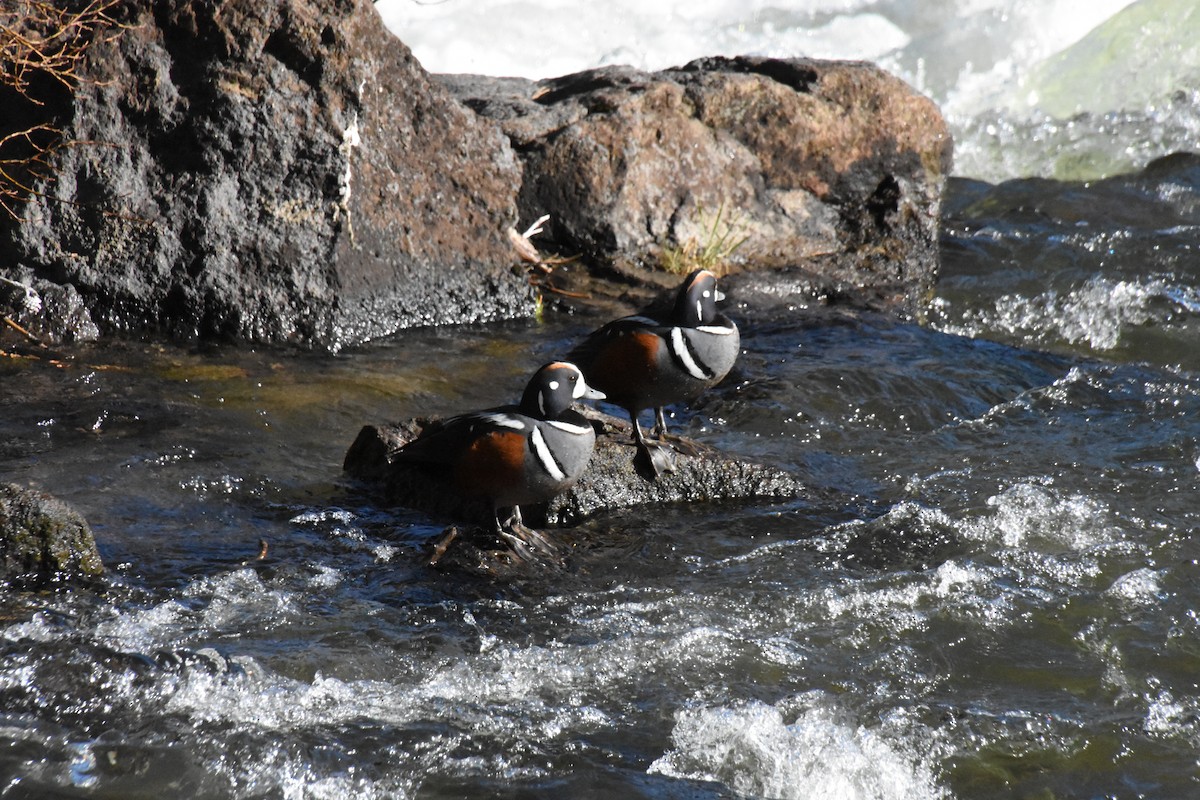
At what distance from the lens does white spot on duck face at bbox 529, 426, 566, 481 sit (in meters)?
4.14

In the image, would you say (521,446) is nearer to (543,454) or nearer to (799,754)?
(543,454)

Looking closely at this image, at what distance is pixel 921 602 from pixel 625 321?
1.71 metres

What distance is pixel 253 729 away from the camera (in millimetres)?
3256

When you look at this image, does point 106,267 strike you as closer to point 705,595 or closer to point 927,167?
point 705,595

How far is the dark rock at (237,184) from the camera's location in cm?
627

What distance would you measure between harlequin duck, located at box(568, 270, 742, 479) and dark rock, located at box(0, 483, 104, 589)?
2121 millimetres

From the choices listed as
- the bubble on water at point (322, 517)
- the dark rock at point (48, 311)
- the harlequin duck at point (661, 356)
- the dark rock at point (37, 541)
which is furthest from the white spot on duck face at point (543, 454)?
the dark rock at point (48, 311)

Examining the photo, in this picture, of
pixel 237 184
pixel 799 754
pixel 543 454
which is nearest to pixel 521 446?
pixel 543 454

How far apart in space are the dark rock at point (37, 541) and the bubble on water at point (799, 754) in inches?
80.2

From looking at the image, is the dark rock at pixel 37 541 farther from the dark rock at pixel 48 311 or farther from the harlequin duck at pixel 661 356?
the dark rock at pixel 48 311

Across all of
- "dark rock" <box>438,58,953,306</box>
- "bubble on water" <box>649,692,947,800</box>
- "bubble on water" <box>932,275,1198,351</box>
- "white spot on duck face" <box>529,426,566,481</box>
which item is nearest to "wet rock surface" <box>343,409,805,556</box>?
"white spot on duck face" <box>529,426,566,481</box>

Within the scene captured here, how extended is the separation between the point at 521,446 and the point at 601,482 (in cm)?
83

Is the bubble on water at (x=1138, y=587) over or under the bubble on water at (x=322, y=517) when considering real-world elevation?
over

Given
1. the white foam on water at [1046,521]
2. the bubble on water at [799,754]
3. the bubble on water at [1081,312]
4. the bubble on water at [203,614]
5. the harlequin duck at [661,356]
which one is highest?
the bubble on water at [1081,312]
